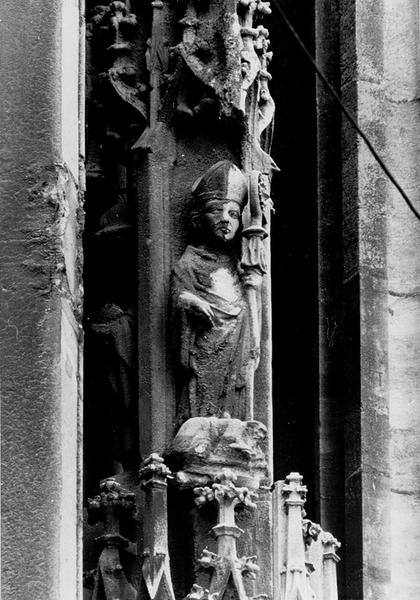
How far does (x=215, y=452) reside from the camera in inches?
547

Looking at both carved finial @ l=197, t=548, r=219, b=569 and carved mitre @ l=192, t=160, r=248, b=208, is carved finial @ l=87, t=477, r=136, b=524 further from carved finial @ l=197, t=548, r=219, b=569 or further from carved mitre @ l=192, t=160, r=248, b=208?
carved mitre @ l=192, t=160, r=248, b=208

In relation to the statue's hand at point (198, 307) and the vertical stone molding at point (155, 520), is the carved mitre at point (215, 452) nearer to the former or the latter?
the vertical stone molding at point (155, 520)

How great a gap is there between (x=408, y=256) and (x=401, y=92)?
A: 79cm

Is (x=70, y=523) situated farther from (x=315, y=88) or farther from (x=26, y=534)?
(x=315, y=88)

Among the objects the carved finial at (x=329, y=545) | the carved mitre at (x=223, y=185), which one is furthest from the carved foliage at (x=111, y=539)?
the carved mitre at (x=223, y=185)

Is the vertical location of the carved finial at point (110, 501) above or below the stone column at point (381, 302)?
below

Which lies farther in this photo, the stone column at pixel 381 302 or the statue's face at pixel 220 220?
the stone column at pixel 381 302

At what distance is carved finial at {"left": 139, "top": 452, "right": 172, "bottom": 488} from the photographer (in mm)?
13734

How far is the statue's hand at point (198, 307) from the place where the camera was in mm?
14164

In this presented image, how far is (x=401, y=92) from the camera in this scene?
53.0 feet

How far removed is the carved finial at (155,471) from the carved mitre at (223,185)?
47.8 inches

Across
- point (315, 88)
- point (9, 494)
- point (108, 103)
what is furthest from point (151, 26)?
point (9, 494)

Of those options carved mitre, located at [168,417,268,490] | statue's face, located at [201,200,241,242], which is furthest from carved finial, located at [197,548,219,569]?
statue's face, located at [201,200,241,242]

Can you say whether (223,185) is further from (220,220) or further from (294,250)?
(294,250)
